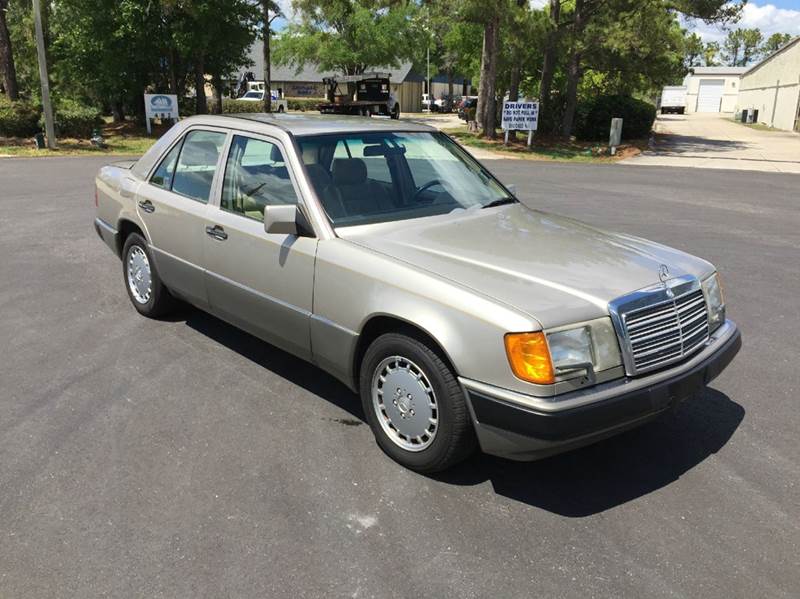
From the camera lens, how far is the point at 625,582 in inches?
109

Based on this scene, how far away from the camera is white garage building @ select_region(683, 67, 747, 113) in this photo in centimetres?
7525

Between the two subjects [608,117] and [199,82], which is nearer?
[608,117]

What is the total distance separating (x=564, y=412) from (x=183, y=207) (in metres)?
3.16

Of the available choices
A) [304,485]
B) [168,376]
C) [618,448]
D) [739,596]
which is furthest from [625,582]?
[168,376]

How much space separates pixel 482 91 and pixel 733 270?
2163cm

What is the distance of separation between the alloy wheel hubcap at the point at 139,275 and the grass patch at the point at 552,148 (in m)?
18.9

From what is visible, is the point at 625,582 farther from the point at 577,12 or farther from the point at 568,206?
the point at 577,12

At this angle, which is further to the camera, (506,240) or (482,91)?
(482,91)

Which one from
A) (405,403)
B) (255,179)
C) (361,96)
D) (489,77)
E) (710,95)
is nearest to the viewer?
(405,403)

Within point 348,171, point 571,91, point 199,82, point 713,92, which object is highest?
point 713,92

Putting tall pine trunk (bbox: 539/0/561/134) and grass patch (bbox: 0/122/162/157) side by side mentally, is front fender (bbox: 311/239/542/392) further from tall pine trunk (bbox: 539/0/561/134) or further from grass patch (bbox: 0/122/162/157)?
tall pine trunk (bbox: 539/0/561/134)

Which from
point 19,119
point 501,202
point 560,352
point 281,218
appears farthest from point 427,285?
point 19,119

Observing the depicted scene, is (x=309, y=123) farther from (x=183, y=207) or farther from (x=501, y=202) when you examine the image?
(x=501, y=202)

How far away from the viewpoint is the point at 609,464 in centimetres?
367
